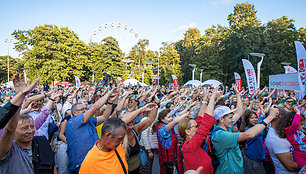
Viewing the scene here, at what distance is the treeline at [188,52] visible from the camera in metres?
34.1

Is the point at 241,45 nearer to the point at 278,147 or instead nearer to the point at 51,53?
the point at 51,53

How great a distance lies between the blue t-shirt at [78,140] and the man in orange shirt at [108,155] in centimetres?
86

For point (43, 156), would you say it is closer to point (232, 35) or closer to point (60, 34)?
point (232, 35)

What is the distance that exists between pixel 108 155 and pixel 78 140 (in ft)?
3.32

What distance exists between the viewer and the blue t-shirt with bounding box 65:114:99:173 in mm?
3006

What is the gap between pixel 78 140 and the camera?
3.04 m

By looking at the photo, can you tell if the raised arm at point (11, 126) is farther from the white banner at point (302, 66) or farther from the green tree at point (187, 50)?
the green tree at point (187, 50)

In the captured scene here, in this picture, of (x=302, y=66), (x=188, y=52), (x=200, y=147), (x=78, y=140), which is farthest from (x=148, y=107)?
(x=188, y=52)

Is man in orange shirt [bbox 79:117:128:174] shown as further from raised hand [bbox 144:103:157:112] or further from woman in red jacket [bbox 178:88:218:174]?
raised hand [bbox 144:103:157:112]

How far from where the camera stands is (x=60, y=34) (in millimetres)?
38469

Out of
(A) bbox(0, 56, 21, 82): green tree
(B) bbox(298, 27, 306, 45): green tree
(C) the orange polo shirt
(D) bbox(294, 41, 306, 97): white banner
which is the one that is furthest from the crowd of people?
(A) bbox(0, 56, 21, 82): green tree

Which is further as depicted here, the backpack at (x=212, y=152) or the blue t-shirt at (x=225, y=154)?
the backpack at (x=212, y=152)

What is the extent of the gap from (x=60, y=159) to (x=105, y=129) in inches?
87.2

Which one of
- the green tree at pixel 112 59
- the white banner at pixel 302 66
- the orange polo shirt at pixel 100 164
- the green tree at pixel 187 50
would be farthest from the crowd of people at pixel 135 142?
the green tree at pixel 187 50
